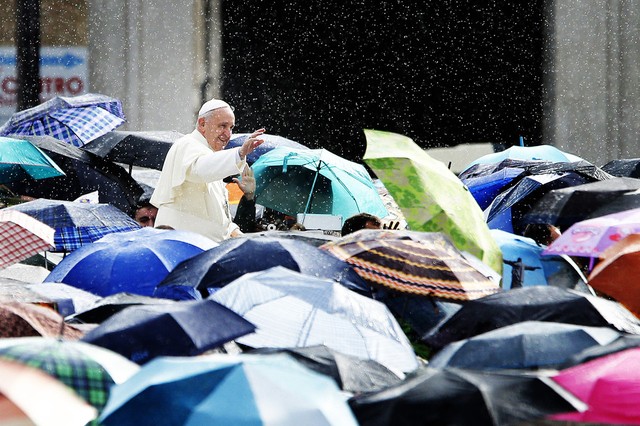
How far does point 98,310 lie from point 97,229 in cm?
313

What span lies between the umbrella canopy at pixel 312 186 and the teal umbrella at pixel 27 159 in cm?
147

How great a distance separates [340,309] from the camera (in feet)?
18.2

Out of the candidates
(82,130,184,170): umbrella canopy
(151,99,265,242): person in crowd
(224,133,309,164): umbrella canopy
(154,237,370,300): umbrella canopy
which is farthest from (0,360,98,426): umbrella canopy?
(82,130,184,170): umbrella canopy

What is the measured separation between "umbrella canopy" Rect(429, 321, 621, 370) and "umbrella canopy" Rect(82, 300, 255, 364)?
74 cm

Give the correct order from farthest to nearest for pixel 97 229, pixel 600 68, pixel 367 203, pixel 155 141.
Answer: pixel 600 68 < pixel 155 141 < pixel 367 203 < pixel 97 229

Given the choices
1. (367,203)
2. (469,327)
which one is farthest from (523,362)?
(367,203)

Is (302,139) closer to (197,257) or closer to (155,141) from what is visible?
(155,141)

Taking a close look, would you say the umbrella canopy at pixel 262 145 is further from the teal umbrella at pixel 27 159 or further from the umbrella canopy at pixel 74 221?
the umbrella canopy at pixel 74 221

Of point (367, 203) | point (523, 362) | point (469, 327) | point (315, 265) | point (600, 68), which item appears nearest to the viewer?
point (523, 362)

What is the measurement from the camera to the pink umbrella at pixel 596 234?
7.07 meters

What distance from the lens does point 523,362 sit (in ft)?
16.5

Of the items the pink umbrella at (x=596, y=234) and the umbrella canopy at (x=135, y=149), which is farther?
the umbrella canopy at (x=135, y=149)

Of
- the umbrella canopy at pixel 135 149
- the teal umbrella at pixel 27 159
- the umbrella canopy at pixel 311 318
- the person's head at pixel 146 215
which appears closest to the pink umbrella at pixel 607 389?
the umbrella canopy at pixel 311 318

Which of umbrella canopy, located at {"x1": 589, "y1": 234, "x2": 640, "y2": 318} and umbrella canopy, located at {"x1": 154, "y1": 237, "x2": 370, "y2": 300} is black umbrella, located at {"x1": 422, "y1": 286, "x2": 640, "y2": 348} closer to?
umbrella canopy, located at {"x1": 154, "y1": 237, "x2": 370, "y2": 300}
